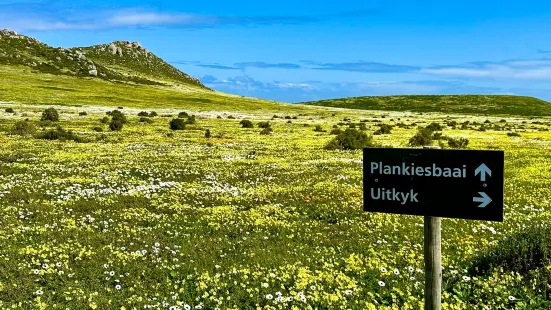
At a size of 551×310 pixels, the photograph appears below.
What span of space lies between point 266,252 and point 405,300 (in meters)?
4.29

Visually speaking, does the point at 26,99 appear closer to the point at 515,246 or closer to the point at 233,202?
the point at 233,202

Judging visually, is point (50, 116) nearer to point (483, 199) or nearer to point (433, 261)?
point (433, 261)

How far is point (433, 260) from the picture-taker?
265 inches

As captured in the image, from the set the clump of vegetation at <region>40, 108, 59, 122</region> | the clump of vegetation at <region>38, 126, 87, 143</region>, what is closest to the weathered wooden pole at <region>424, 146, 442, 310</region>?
the clump of vegetation at <region>38, 126, 87, 143</region>

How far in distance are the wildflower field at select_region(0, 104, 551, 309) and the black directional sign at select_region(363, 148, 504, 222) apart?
347cm

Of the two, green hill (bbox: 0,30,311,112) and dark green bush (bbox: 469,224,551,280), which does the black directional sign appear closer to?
dark green bush (bbox: 469,224,551,280)

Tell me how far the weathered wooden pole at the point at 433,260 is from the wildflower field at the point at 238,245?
230 centimetres

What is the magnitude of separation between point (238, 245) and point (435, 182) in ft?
26.8

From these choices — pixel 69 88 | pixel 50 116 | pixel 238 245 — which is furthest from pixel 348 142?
pixel 69 88

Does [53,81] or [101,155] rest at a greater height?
[53,81]

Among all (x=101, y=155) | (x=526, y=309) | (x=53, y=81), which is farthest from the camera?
(x=53, y=81)

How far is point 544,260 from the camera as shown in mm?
10203

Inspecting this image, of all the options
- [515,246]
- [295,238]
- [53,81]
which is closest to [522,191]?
[515,246]

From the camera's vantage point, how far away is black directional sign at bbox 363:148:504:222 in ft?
19.4
